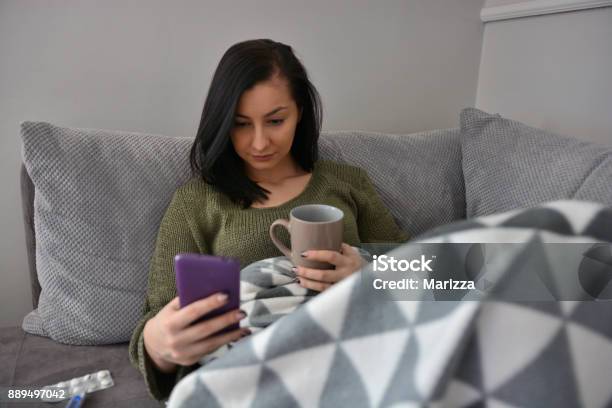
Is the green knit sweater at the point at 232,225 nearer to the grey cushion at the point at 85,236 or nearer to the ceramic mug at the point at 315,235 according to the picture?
the grey cushion at the point at 85,236

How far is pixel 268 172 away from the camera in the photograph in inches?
44.9

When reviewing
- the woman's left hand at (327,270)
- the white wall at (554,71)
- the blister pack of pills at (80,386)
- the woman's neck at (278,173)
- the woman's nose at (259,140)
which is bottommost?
the blister pack of pills at (80,386)

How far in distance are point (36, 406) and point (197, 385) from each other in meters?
0.42

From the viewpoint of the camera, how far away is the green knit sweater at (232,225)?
3.08ft

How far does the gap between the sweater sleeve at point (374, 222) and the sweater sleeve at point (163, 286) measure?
1.32 ft

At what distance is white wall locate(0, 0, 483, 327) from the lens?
48.9 inches

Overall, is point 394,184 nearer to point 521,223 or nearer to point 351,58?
point 351,58

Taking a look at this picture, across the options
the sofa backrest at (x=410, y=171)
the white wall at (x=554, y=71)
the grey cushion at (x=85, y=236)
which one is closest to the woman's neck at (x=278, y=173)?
the sofa backrest at (x=410, y=171)

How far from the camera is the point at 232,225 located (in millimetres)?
1023

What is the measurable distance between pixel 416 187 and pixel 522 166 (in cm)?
26

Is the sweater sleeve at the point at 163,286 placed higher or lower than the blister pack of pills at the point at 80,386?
higher

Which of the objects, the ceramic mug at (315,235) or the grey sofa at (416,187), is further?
the grey sofa at (416,187)

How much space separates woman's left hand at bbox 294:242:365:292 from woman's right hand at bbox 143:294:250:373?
122 millimetres

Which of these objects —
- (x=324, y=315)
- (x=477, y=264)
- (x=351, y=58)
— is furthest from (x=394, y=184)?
(x=324, y=315)
